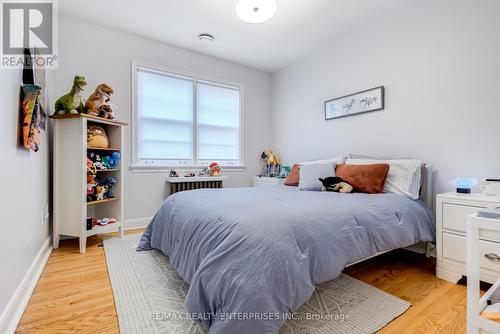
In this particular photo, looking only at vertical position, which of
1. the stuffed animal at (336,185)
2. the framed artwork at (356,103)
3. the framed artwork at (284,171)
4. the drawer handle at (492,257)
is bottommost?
the drawer handle at (492,257)

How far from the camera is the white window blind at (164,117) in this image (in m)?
3.15

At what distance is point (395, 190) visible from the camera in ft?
7.04

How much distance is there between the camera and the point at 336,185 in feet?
7.41

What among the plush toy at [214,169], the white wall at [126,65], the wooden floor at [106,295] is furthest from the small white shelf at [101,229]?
the plush toy at [214,169]

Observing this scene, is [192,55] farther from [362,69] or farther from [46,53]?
[362,69]

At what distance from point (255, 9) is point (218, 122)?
1.87 m

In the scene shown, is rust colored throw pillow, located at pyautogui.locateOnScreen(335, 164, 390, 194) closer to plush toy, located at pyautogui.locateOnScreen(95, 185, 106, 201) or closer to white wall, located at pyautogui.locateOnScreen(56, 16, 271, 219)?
white wall, located at pyautogui.locateOnScreen(56, 16, 271, 219)

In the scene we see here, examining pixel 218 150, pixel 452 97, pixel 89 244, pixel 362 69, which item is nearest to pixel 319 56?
pixel 362 69

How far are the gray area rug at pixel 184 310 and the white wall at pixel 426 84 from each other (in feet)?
4.57

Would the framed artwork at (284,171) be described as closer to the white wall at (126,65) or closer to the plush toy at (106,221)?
the white wall at (126,65)

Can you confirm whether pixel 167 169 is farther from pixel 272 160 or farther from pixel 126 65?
pixel 272 160

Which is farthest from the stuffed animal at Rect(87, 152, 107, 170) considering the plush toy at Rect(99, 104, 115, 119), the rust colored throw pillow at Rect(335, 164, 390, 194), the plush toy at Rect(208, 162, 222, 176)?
the rust colored throw pillow at Rect(335, 164, 390, 194)

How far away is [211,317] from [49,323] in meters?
0.93

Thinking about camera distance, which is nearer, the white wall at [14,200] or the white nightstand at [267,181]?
the white wall at [14,200]
